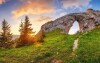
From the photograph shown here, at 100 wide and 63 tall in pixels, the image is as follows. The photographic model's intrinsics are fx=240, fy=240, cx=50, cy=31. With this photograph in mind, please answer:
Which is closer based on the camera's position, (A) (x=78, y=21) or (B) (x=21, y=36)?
(B) (x=21, y=36)

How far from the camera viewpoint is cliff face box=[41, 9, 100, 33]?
280 ft

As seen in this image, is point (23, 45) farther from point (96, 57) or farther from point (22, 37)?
point (96, 57)

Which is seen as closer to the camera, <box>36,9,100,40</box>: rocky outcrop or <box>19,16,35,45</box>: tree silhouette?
<box>19,16,35,45</box>: tree silhouette

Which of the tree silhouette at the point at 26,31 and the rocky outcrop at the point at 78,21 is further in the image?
the rocky outcrop at the point at 78,21

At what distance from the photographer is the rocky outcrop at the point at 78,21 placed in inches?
3359

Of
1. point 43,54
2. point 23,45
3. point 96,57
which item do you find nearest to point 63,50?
point 43,54

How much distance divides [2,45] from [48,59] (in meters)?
24.2

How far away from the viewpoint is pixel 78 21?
89625 mm

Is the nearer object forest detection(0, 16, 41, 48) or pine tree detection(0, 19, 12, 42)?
forest detection(0, 16, 41, 48)

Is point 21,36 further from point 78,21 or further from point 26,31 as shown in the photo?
point 78,21

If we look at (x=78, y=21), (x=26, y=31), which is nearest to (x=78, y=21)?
(x=78, y=21)

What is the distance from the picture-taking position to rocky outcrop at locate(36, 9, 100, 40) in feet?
280

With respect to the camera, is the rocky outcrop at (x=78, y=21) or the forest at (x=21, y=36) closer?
the forest at (x=21, y=36)

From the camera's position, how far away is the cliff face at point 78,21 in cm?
8531
